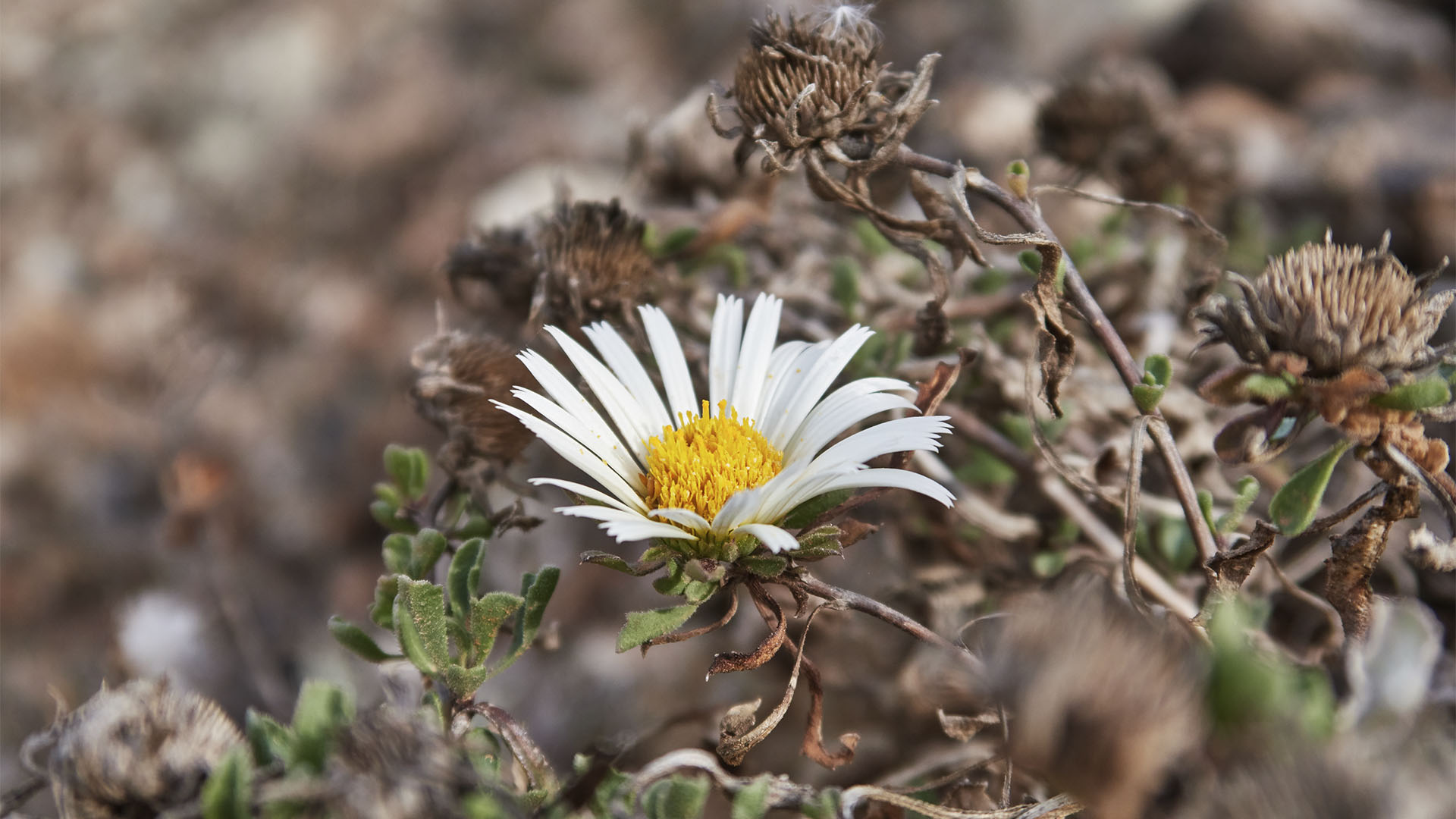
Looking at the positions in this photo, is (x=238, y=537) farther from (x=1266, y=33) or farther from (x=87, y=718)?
(x=1266, y=33)

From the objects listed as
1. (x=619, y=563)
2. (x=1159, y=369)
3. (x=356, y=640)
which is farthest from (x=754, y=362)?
(x=356, y=640)

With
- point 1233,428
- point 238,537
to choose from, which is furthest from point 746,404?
point 238,537

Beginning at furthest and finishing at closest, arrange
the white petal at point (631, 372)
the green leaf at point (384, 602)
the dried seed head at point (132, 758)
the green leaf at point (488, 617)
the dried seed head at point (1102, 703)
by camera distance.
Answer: the white petal at point (631, 372) → the green leaf at point (384, 602) → the green leaf at point (488, 617) → the dried seed head at point (132, 758) → the dried seed head at point (1102, 703)

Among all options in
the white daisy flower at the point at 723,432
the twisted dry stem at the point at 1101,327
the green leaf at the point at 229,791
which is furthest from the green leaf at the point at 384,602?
the twisted dry stem at the point at 1101,327

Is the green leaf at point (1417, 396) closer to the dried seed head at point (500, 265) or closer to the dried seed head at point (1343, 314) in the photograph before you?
the dried seed head at point (1343, 314)

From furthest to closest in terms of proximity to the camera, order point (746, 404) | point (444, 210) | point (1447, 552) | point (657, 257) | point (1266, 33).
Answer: point (444, 210), point (1266, 33), point (657, 257), point (746, 404), point (1447, 552)

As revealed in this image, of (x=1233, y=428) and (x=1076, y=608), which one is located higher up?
(x=1233, y=428)

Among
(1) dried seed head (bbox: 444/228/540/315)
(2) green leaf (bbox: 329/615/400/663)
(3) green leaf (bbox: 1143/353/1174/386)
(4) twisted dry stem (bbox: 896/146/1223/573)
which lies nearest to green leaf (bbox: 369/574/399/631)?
(2) green leaf (bbox: 329/615/400/663)
